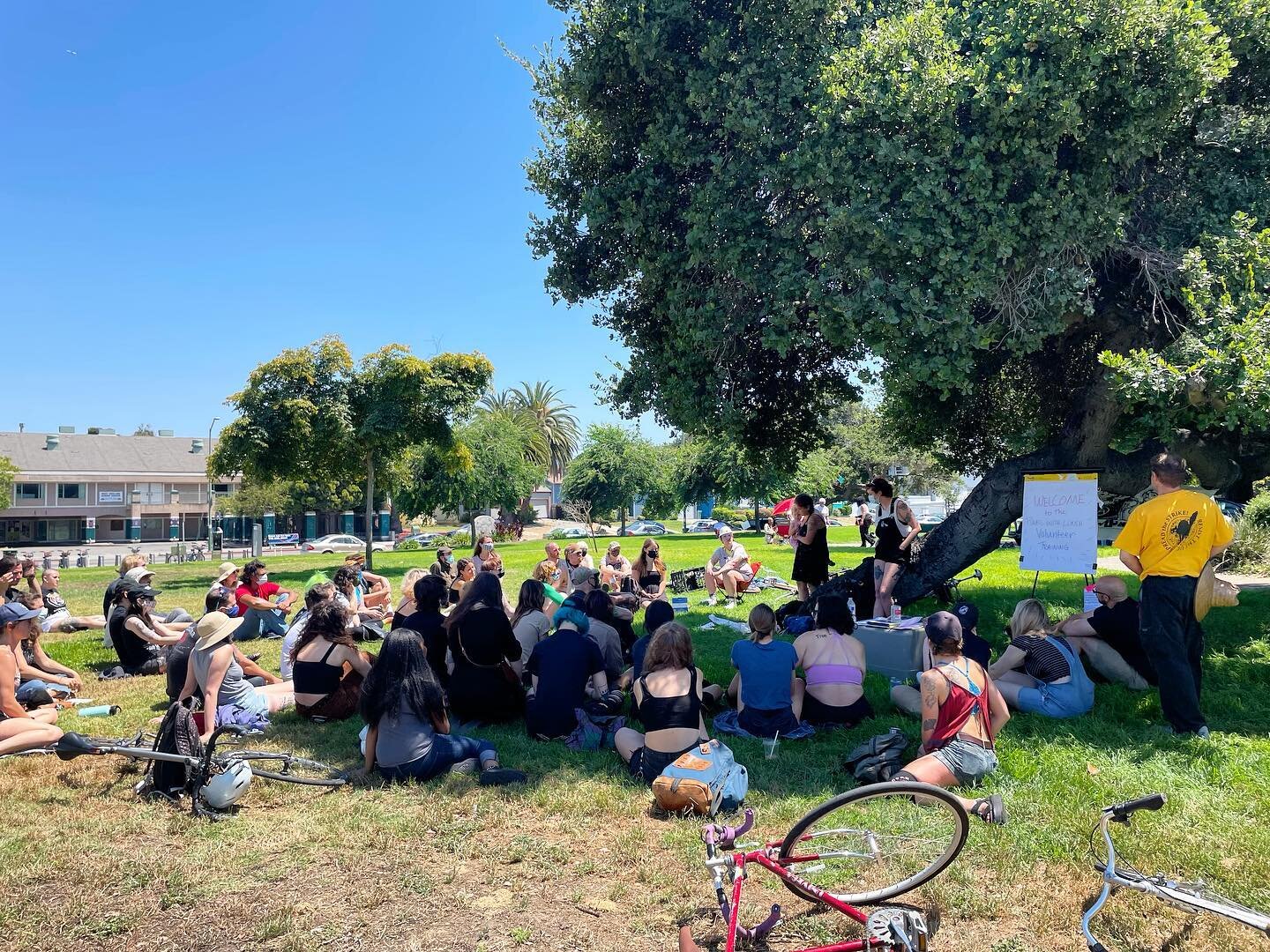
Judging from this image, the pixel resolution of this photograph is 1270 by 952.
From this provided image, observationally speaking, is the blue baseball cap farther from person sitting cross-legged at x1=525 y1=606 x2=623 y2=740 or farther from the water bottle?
person sitting cross-legged at x1=525 y1=606 x2=623 y2=740

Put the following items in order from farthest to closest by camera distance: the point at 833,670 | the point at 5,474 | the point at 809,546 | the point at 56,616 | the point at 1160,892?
1. the point at 5,474
2. the point at 56,616
3. the point at 809,546
4. the point at 833,670
5. the point at 1160,892

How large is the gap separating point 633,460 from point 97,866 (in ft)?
152

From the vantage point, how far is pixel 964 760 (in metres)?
4.64

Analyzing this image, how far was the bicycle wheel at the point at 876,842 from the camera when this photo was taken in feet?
10.7

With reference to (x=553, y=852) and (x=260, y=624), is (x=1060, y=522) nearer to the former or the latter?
(x=553, y=852)

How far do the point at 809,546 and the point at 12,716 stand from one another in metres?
8.16

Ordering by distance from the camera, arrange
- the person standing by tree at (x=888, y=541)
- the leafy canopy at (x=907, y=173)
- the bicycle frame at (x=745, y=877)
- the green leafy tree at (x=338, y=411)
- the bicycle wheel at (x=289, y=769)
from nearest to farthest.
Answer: the bicycle frame at (x=745, y=877) < the bicycle wheel at (x=289, y=769) < the leafy canopy at (x=907, y=173) < the person standing by tree at (x=888, y=541) < the green leafy tree at (x=338, y=411)

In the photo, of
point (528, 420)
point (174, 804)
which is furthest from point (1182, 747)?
point (528, 420)

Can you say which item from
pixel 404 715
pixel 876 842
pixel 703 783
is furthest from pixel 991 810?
pixel 404 715

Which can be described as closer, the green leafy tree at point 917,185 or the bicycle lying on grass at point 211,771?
the bicycle lying on grass at point 211,771

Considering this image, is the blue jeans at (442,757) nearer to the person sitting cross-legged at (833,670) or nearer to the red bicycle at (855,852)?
the red bicycle at (855,852)

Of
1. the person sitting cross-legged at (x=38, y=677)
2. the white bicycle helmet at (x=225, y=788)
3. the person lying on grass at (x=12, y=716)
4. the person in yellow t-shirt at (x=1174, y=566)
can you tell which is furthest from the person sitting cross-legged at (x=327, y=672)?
the person in yellow t-shirt at (x=1174, y=566)

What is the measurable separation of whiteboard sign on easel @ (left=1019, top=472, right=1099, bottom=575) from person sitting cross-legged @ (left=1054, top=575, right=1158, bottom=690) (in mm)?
989

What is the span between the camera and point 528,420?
66.4 meters
